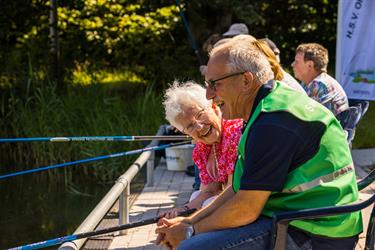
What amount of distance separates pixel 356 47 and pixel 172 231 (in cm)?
600

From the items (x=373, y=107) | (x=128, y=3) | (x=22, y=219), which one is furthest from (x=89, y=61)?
(x=22, y=219)

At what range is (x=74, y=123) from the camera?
428 inches

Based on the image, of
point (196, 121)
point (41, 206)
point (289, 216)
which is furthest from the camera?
point (41, 206)

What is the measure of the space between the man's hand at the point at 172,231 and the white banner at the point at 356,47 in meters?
5.74

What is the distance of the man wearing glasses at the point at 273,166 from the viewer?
2623mm

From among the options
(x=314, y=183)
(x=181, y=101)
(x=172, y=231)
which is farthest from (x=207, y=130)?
(x=314, y=183)

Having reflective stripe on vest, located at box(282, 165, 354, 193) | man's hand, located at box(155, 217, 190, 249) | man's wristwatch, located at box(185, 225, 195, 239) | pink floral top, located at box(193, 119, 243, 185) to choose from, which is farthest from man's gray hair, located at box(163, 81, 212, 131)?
reflective stripe on vest, located at box(282, 165, 354, 193)

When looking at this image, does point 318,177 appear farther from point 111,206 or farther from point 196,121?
point 111,206

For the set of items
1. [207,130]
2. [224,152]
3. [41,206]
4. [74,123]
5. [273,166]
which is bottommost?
[41,206]

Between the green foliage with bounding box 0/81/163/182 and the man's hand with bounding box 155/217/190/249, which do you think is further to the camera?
the green foliage with bounding box 0/81/163/182

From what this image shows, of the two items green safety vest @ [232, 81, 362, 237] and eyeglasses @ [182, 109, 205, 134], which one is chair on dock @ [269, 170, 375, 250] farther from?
eyeglasses @ [182, 109, 205, 134]

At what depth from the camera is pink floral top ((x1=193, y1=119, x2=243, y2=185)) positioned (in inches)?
151

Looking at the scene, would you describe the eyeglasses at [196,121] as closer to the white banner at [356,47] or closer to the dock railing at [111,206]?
the dock railing at [111,206]

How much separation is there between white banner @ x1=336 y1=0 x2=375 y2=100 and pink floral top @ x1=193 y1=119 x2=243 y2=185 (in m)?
4.78
